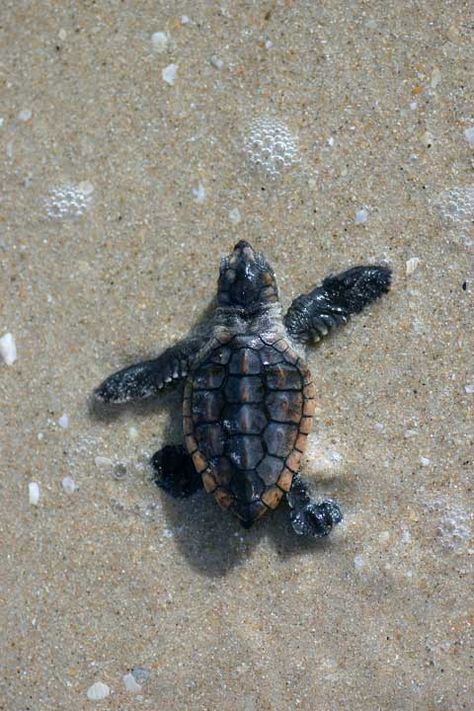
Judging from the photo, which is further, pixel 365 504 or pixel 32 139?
pixel 32 139

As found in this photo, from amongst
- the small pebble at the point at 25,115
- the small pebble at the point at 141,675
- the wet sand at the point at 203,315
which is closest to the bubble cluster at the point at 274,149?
the wet sand at the point at 203,315

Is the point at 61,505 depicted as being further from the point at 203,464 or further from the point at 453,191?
the point at 453,191

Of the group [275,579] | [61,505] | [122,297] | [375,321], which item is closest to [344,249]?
[375,321]

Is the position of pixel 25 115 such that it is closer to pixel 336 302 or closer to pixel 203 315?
pixel 203 315

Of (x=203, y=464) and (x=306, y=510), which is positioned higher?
(x=203, y=464)

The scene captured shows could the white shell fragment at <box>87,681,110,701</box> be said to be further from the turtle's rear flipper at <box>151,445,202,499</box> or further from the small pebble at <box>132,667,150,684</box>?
the turtle's rear flipper at <box>151,445,202,499</box>

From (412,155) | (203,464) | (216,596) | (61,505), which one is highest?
(412,155)

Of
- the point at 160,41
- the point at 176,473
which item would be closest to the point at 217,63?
the point at 160,41
